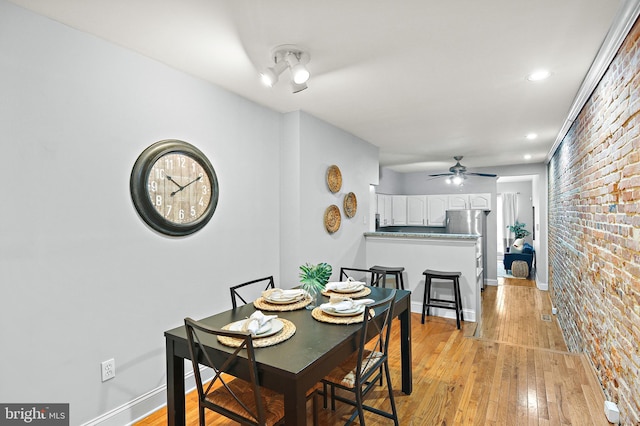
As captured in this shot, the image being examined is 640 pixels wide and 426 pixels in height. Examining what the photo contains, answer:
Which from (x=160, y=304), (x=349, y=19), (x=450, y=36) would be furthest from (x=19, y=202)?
(x=450, y=36)

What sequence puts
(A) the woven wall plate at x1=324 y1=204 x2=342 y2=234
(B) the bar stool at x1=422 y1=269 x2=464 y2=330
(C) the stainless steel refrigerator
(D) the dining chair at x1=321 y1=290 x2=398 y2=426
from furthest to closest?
(C) the stainless steel refrigerator
(B) the bar stool at x1=422 y1=269 x2=464 y2=330
(A) the woven wall plate at x1=324 y1=204 x2=342 y2=234
(D) the dining chair at x1=321 y1=290 x2=398 y2=426

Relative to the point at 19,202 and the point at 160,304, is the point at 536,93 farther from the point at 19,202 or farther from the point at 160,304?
the point at 19,202

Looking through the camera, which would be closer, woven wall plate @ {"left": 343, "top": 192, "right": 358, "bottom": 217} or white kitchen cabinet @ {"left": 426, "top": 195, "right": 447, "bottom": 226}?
woven wall plate @ {"left": 343, "top": 192, "right": 358, "bottom": 217}

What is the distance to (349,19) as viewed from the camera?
1841mm

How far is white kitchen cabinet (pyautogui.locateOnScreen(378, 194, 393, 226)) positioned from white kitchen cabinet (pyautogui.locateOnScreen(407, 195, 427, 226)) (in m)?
0.46

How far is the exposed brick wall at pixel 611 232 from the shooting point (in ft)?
5.74

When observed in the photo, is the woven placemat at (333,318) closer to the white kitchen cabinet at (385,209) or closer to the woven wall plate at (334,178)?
the woven wall plate at (334,178)

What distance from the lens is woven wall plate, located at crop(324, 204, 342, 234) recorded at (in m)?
3.91

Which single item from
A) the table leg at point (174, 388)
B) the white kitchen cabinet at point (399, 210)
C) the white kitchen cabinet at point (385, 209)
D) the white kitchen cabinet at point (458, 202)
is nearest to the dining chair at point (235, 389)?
the table leg at point (174, 388)

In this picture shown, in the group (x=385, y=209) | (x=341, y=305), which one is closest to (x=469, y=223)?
(x=385, y=209)

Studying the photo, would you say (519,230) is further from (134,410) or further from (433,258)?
(134,410)

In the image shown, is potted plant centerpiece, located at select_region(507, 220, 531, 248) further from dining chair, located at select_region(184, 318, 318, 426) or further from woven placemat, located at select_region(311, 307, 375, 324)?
dining chair, located at select_region(184, 318, 318, 426)

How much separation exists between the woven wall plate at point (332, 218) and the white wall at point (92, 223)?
116 cm

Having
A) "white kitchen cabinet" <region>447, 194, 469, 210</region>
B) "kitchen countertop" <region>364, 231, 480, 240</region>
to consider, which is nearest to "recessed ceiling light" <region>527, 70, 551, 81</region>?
"kitchen countertop" <region>364, 231, 480, 240</region>
